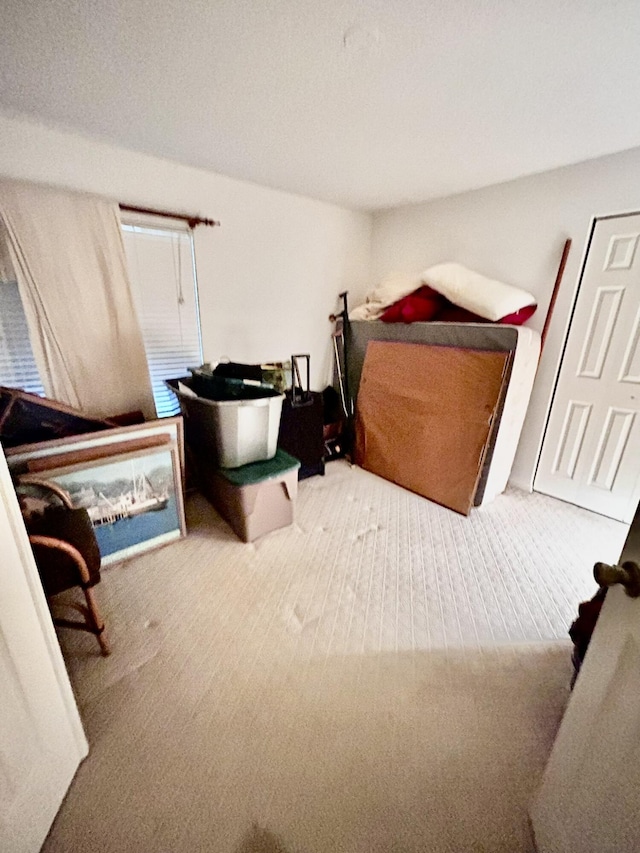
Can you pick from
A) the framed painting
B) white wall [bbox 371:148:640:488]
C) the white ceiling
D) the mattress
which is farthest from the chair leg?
white wall [bbox 371:148:640:488]

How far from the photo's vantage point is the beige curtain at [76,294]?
1758 mm

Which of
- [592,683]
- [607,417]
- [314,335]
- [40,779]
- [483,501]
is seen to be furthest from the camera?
[314,335]

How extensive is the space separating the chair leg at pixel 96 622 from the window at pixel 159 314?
1317 millimetres

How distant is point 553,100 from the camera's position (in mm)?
1459

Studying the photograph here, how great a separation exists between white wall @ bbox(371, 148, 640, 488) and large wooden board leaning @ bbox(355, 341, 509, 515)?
592 mm

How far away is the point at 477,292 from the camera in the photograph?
237cm

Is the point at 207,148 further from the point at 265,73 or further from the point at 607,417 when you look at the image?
the point at 607,417

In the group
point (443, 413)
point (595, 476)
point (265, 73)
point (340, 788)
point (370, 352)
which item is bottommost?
point (340, 788)

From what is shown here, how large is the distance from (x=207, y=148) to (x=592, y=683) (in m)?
2.82

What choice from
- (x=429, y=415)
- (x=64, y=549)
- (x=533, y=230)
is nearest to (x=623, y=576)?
(x=64, y=549)

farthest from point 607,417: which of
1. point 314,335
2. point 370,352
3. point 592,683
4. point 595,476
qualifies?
point 314,335

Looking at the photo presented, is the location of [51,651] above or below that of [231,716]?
above

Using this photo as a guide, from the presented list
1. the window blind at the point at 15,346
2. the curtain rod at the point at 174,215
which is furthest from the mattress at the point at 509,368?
the window blind at the point at 15,346

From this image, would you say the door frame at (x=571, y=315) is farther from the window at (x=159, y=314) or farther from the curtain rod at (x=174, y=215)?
the window at (x=159, y=314)
